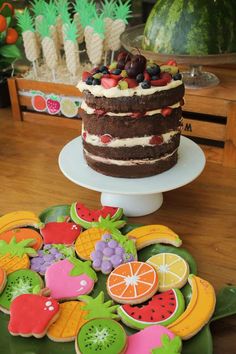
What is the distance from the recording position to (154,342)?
49 centimetres

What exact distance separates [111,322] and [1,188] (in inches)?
19.1

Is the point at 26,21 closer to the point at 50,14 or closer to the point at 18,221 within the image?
the point at 50,14

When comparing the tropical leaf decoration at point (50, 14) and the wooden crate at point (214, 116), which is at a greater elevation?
the tropical leaf decoration at point (50, 14)

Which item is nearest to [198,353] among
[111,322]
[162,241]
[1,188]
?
[111,322]

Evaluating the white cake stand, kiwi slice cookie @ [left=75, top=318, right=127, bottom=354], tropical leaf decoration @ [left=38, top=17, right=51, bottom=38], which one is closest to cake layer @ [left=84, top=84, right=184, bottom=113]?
the white cake stand

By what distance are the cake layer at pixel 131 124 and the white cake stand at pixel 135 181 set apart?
3.1 inches

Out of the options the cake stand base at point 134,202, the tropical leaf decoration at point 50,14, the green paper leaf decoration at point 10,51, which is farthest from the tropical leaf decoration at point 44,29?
the cake stand base at point 134,202

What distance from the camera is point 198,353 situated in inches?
19.7

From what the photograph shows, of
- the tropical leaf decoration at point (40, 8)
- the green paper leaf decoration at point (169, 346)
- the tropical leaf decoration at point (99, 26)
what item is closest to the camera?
the green paper leaf decoration at point (169, 346)

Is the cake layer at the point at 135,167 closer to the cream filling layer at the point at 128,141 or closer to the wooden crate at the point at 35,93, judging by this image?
the cream filling layer at the point at 128,141

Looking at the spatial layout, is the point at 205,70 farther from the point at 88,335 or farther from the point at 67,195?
the point at 88,335

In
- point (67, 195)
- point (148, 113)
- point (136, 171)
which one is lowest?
point (67, 195)

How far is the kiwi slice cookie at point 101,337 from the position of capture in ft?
1.59

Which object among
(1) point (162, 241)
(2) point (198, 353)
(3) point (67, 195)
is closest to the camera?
(2) point (198, 353)
